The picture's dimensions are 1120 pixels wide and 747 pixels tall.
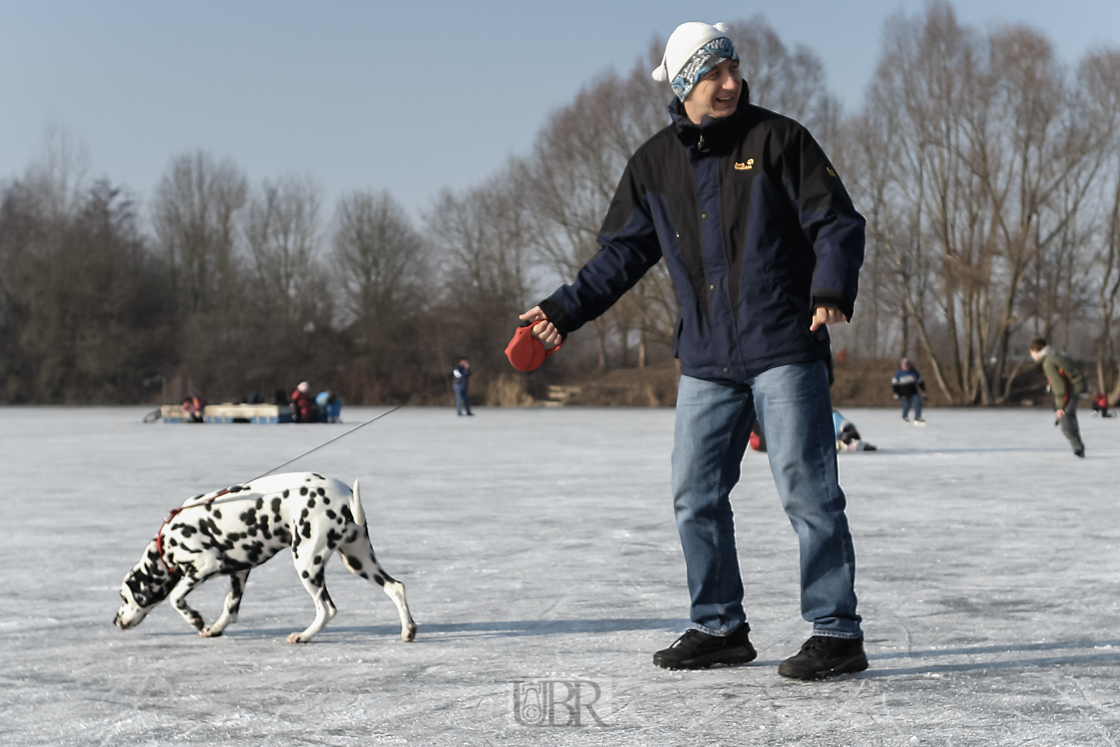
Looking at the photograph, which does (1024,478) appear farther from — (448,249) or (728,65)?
(448,249)

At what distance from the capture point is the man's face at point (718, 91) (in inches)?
126

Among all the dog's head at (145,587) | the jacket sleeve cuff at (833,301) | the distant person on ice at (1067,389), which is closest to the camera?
the jacket sleeve cuff at (833,301)

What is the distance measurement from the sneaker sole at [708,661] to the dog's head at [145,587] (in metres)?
1.61

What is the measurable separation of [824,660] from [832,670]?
4 cm

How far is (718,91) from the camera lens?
126 inches

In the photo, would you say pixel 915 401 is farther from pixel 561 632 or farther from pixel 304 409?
pixel 561 632

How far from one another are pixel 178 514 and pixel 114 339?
138 ft

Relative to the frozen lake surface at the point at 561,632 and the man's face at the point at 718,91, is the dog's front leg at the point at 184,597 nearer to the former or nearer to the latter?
the frozen lake surface at the point at 561,632

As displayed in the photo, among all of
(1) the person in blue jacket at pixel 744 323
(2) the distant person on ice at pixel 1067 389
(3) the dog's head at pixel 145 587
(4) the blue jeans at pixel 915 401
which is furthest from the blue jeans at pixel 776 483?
(4) the blue jeans at pixel 915 401

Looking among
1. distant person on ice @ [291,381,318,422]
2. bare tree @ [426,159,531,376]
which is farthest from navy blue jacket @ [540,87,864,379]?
bare tree @ [426,159,531,376]

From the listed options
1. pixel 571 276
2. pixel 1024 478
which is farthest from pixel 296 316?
pixel 1024 478

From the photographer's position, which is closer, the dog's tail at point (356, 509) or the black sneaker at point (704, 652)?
the black sneaker at point (704, 652)

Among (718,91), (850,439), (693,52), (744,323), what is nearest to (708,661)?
(744,323)

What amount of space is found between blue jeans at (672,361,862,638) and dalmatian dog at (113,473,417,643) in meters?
0.99
